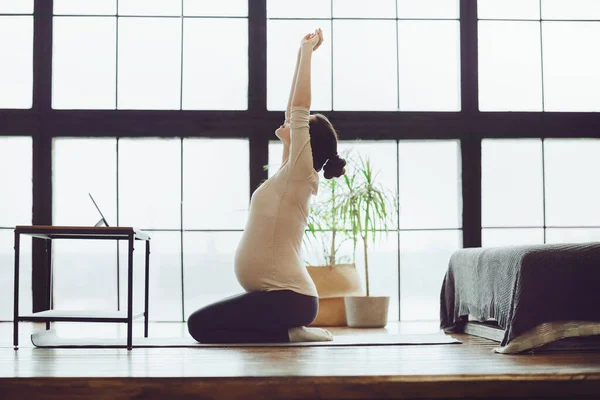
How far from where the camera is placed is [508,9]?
526 centimetres

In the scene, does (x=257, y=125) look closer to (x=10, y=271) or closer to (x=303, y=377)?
(x=10, y=271)

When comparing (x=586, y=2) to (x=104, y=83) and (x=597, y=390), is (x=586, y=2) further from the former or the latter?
(x=597, y=390)

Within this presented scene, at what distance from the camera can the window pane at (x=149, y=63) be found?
5082 mm

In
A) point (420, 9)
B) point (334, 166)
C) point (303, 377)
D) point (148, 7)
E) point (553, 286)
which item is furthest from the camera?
point (420, 9)

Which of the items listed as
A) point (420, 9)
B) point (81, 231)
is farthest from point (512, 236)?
point (81, 231)

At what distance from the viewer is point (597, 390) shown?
2.05m

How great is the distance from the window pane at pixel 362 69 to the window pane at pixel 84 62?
60.2 inches

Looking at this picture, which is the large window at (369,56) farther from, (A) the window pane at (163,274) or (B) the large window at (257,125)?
(A) the window pane at (163,274)

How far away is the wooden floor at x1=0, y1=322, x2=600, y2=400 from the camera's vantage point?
1997mm

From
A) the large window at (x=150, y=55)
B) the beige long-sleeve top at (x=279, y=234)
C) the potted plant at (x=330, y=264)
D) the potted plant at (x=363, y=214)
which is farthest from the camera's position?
the large window at (x=150, y=55)

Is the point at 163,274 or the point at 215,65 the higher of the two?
the point at 215,65

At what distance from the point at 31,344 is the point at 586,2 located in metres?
4.28

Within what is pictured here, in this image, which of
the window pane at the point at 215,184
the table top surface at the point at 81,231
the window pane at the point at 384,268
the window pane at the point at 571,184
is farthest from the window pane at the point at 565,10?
the table top surface at the point at 81,231

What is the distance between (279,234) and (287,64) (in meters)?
2.28
